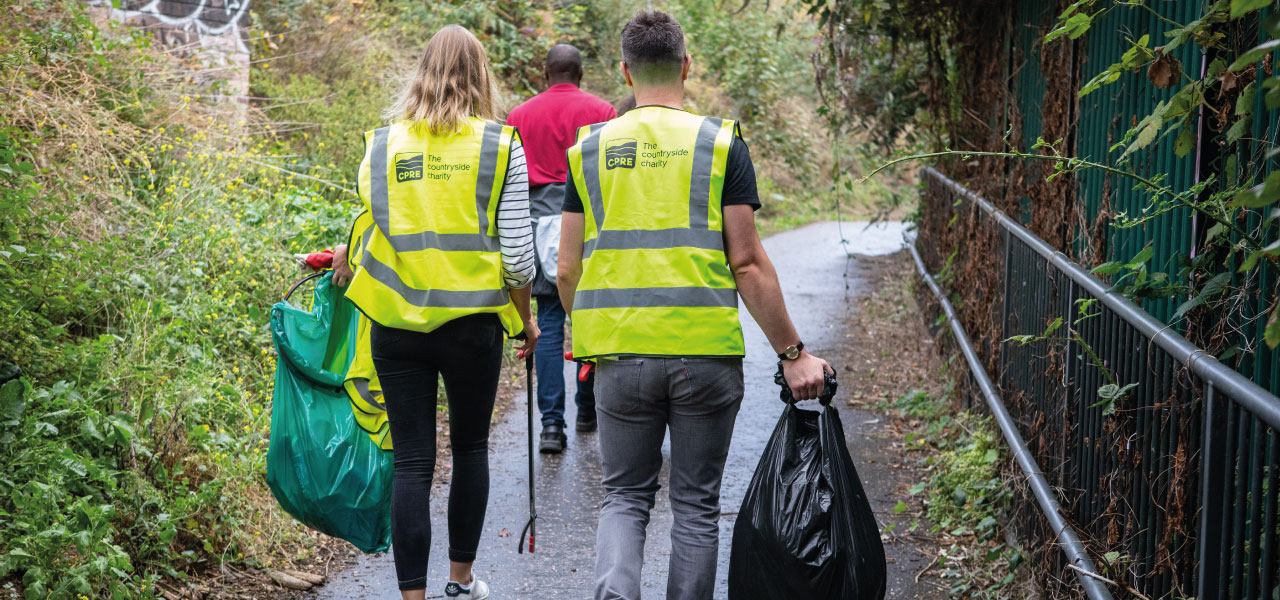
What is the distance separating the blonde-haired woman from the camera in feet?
11.3

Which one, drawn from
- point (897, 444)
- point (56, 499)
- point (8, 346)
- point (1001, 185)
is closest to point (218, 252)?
point (8, 346)

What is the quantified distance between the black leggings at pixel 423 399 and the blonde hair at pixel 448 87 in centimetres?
64

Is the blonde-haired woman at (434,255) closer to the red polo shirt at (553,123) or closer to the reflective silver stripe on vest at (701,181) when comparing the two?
the reflective silver stripe on vest at (701,181)

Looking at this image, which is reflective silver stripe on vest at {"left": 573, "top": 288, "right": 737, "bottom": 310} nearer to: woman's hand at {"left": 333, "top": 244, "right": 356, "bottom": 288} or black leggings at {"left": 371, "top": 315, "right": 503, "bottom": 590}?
black leggings at {"left": 371, "top": 315, "right": 503, "bottom": 590}

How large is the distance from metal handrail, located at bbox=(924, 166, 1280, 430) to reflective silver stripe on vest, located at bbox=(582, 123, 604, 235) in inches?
54.1

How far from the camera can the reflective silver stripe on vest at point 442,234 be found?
3447 millimetres

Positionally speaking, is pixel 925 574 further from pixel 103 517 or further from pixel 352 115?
pixel 352 115

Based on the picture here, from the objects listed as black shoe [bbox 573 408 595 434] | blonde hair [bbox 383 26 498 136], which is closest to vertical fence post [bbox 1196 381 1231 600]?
blonde hair [bbox 383 26 498 136]

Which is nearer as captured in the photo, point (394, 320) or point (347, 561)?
point (394, 320)

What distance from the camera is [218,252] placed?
19.8 feet

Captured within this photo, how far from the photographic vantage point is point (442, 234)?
345 centimetres

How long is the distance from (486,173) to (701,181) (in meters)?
0.81

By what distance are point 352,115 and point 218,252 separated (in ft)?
11.5

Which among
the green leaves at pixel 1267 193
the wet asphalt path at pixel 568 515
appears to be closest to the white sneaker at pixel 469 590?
the wet asphalt path at pixel 568 515
